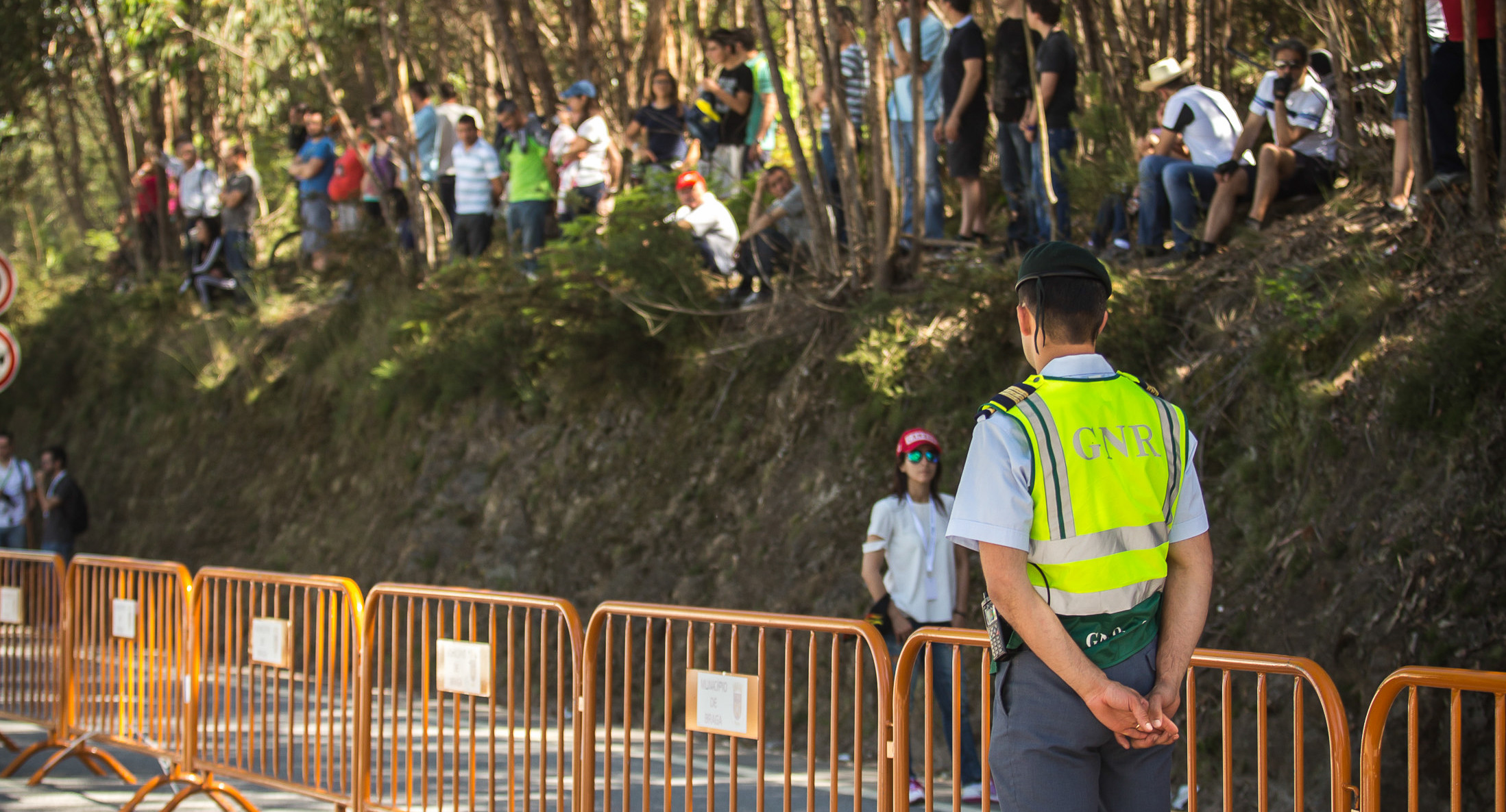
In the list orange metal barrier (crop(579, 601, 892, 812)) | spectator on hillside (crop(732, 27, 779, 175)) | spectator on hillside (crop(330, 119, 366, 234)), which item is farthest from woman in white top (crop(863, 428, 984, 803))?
spectator on hillside (crop(330, 119, 366, 234))

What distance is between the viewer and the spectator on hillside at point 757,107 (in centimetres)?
1140

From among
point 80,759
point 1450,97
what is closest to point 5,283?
point 80,759

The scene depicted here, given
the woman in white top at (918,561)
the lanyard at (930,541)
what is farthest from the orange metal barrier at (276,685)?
the lanyard at (930,541)

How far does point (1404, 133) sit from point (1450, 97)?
0.30 m

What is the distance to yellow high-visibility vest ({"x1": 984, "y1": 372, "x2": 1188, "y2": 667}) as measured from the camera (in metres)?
2.86

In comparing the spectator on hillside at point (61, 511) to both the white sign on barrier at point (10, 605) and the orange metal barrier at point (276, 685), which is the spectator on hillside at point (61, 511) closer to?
the white sign on barrier at point (10, 605)

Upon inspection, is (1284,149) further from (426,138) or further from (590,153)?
(426,138)

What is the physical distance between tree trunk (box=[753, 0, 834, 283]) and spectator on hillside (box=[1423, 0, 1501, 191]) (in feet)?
13.5

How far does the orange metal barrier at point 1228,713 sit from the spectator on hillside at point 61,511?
11.9m

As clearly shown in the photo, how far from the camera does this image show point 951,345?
8258 millimetres

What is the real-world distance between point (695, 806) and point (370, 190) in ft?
37.6

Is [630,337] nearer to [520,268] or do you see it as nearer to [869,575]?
[520,268]

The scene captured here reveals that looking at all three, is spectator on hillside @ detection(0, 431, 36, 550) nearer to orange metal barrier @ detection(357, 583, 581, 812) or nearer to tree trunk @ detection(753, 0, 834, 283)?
orange metal barrier @ detection(357, 583, 581, 812)

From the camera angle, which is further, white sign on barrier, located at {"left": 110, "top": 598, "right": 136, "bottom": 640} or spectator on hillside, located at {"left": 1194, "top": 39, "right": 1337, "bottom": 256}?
spectator on hillside, located at {"left": 1194, "top": 39, "right": 1337, "bottom": 256}
